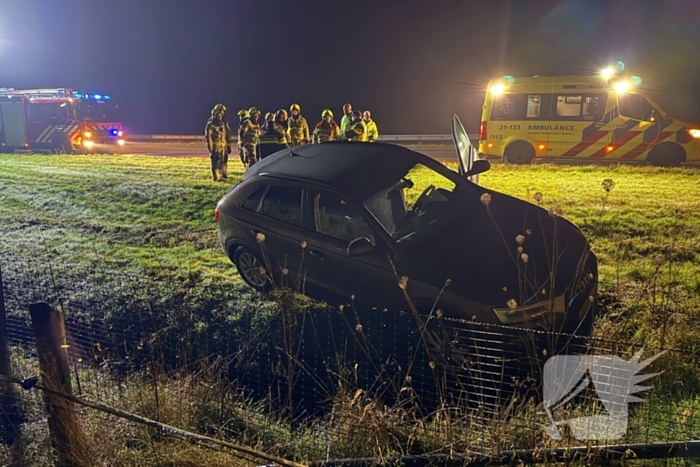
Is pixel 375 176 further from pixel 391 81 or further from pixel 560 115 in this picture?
pixel 391 81

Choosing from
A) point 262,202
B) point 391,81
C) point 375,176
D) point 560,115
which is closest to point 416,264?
point 375,176

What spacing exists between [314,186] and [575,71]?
80.3 ft

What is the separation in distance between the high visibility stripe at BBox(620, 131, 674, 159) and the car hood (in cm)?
868

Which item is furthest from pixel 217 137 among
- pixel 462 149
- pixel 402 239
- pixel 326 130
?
pixel 402 239

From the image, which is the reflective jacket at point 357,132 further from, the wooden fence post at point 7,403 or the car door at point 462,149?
the wooden fence post at point 7,403

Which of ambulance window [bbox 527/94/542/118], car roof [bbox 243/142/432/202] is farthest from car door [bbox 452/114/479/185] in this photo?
ambulance window [bbox 527/94/542/118]

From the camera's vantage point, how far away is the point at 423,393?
3.50 meters

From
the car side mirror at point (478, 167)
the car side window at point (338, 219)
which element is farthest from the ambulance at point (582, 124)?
the car side window at point (338, 219)

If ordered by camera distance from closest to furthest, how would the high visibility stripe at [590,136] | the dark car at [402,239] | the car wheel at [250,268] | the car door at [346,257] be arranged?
the dark car at [402,239] < the car door at [346,257] < the car wheel at [250,268] < the high visibility stripe at [590,136]

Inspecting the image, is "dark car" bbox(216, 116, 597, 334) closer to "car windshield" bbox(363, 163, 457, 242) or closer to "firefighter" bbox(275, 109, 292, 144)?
"car windshield" bbox(363, 163, 457, 242)

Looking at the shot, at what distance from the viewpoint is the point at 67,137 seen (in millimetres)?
17344

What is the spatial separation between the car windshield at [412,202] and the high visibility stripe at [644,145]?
8723 millimetres

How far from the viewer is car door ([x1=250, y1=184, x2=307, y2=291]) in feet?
15.5

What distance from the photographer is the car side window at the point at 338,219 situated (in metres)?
4.38
